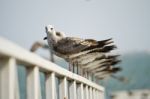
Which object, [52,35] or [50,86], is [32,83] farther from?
[52,35]

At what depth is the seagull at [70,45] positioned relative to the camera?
7.91m

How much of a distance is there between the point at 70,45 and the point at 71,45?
0.02 meters

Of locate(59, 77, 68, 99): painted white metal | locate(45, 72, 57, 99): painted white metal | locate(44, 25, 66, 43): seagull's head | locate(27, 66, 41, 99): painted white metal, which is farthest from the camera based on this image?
locate(44, 25, 66, 43): seagull's head

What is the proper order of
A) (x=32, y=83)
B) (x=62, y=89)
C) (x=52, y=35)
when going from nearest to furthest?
(x=32, y=83) < (x=62, y=89) < (x=52, y=35)

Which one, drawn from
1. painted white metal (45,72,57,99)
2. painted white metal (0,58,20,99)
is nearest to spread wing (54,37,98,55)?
painted white metal (45,72,57,99)

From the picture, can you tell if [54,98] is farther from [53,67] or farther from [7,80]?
[7,80]

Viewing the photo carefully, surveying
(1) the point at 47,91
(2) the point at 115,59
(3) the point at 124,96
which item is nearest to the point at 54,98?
(1) the point at 47,91

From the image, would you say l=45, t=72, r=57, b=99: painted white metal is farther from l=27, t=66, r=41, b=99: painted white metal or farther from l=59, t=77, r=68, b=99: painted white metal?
l=59, t=77, r=68, b=99: painted white metal

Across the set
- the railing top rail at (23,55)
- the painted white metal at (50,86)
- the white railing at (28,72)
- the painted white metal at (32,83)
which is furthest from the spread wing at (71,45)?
the painted white metal at (32,83)

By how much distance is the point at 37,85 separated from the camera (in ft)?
12.4

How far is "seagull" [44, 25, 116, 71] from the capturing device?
311 inches

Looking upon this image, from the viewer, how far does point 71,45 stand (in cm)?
798

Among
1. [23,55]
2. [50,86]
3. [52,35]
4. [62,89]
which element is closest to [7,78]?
[23,55]

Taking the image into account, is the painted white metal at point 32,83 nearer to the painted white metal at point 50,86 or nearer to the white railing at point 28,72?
the white railing at point 28,72
